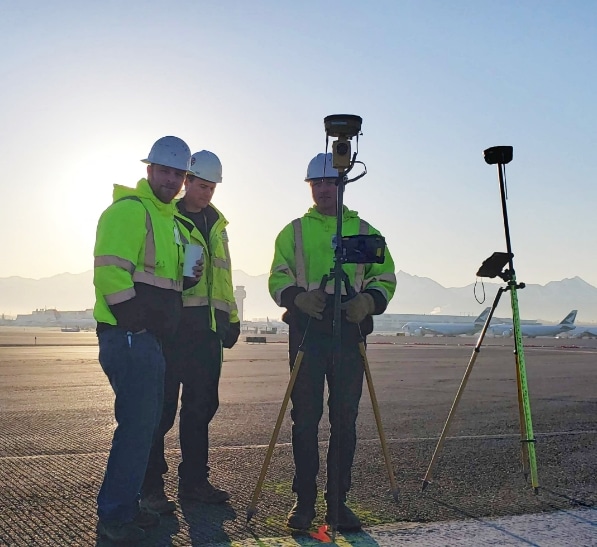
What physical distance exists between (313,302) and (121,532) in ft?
5.57

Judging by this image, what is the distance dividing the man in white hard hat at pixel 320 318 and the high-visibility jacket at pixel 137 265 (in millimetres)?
825

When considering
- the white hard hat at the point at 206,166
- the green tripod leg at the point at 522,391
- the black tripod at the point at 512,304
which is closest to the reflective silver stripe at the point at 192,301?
the white hard hat at the point at 206,166

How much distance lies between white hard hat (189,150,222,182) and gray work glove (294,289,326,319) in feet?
4.39

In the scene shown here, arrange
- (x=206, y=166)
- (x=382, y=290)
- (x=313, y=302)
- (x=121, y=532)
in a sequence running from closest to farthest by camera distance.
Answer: (x=121, y=532), (x=313, y=302), (x=382, y=290), (x=206, y=166)

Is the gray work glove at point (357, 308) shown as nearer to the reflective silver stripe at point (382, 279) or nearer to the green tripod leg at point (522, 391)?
the reflective silver stripe at point (382, 279)

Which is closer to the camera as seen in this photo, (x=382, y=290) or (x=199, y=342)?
(x=382, y=290)

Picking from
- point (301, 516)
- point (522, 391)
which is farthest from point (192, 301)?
point (522, 391)

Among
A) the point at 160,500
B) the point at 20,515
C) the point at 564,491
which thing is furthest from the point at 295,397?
the point at 564,491

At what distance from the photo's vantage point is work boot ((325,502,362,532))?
3.90 meters

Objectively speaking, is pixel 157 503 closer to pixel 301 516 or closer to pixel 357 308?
pixel 301 516

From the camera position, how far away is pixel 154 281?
396 cm

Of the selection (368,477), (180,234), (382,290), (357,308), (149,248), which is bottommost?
(368,477)

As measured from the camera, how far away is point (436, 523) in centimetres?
398

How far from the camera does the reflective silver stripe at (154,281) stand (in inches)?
153
